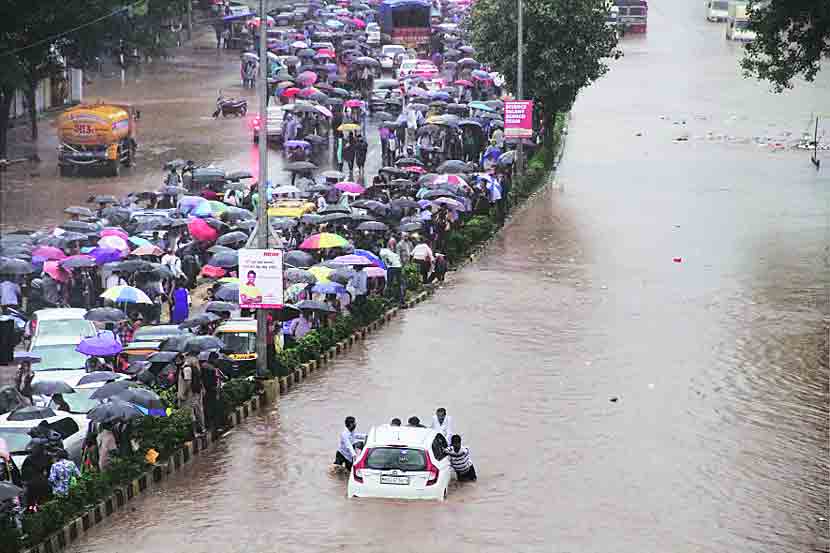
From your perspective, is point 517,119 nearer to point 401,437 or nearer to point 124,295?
point 124,295

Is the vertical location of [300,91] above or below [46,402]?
above

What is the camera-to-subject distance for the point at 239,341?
86.0ft

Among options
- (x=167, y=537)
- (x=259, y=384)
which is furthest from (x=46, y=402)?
(x=167, y=537)

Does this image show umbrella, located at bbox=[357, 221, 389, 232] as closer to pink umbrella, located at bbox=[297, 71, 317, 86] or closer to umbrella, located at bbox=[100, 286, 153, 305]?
umbrella, located at bbox=[100, 286, 153, 305]

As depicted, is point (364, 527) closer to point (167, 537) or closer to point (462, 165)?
point (167, 537)

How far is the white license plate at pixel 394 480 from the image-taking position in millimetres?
19422

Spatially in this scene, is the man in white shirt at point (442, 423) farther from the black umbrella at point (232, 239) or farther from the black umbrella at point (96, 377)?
the black umbrella at point (232, 239)

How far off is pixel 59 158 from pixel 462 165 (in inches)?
544

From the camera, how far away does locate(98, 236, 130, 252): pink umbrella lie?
30766mm

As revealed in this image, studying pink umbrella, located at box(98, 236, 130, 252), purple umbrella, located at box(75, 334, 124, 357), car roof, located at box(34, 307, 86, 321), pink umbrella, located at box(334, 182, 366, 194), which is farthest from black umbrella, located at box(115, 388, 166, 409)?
pink umbrella, located at box(334, 182, 366, 194)

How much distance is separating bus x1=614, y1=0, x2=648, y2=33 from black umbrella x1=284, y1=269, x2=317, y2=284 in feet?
250

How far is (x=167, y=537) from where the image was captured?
19031mm

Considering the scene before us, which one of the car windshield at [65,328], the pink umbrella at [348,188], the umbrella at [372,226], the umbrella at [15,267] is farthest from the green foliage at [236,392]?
the pink umbrella at [348,188]

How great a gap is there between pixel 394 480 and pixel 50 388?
18.1 feet
